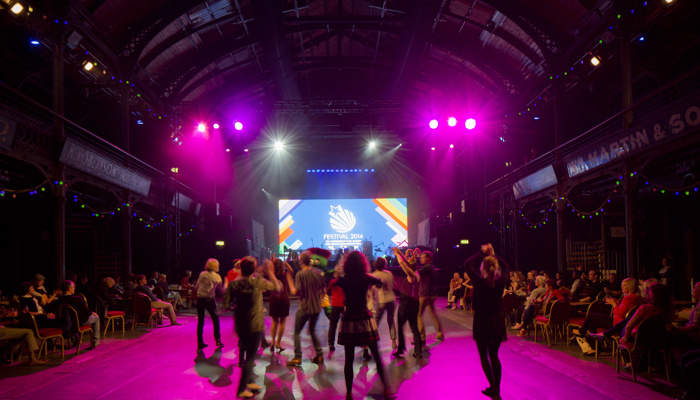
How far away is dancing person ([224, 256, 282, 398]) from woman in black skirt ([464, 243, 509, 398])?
7.42ft

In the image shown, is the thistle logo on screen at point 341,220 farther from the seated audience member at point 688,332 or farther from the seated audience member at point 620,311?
the seated audience member at point 688,332

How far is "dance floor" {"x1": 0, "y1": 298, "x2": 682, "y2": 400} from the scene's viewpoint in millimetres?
4922

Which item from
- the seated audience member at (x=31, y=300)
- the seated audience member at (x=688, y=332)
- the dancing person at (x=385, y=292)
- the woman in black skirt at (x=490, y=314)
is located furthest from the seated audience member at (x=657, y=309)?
the seated audience member at (x=31, y=300)

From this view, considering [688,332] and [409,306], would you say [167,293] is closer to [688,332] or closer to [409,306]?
[409,306]

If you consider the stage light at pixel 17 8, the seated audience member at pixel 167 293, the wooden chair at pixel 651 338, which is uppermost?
the stage light at pixel 17 8

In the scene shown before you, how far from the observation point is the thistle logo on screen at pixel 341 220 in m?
21.6

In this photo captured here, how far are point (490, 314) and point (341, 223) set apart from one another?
677 inches

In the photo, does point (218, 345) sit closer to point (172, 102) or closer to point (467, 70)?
point (172, 102)

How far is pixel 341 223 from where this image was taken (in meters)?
21.7

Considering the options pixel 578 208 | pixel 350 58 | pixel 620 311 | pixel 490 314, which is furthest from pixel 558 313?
pixel 350 58

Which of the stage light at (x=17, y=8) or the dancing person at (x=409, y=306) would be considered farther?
the stage light at (x=17, y=8)

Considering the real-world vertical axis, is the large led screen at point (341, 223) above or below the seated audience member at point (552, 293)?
above

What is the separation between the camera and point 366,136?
71.1 ft

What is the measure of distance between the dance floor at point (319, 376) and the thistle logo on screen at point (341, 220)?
1381 cm
